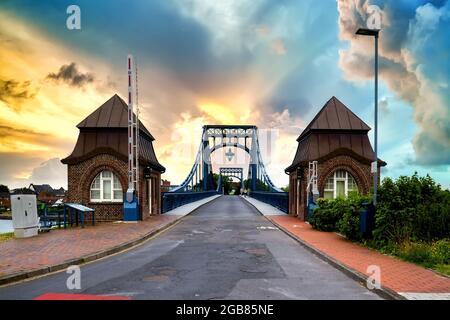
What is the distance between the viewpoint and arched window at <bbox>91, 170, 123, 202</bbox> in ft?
71.7

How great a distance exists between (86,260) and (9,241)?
465 centimetres

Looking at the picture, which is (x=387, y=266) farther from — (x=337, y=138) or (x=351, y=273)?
(x=337, y=138)

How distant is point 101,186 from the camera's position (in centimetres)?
2188

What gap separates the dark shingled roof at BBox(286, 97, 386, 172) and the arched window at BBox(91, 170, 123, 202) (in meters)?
10.3

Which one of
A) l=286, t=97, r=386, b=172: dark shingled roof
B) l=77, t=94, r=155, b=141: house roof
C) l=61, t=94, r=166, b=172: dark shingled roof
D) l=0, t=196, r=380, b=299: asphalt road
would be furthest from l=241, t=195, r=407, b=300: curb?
l=77, t=94, r=155, b=141: house roof

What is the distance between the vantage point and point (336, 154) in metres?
22.3

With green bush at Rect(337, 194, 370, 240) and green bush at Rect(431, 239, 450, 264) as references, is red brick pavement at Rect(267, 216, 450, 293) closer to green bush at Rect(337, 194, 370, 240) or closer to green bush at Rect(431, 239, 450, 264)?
green bush at Rect(337, 194, 370, 240)

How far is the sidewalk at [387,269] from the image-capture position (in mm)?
6734

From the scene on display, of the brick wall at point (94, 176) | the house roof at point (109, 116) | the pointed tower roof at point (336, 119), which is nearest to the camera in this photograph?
the brick wall at point (94, 176)

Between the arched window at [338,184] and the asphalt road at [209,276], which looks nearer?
the asphalt road at [209,276]

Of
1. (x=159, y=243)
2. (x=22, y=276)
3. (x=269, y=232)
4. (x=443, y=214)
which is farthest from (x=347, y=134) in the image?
(x=22, y=276)

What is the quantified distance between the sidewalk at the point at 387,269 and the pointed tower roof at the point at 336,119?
11300 millimetres

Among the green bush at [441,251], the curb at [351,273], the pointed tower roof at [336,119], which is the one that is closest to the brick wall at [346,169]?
the pointed tower roof at [336,119]

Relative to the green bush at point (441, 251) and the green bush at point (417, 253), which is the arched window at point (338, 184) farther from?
the green bush at point (417, 253)
